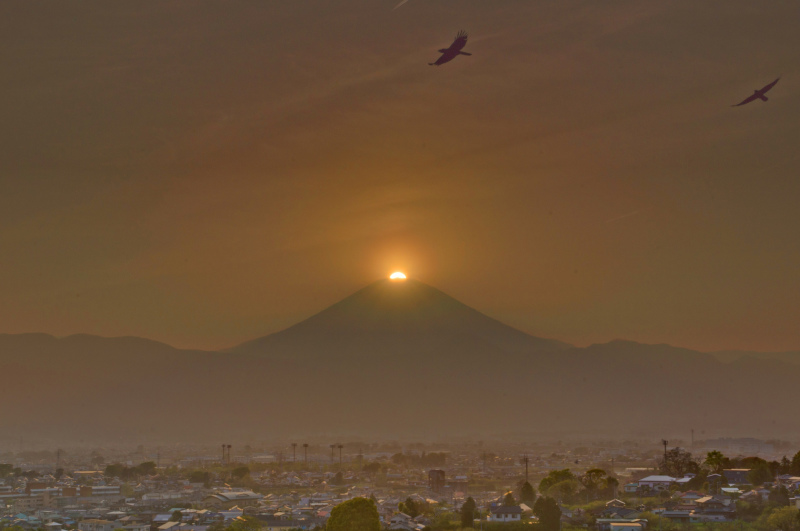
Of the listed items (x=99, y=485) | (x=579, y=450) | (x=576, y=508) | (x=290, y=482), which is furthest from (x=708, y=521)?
(x=579, y=450)

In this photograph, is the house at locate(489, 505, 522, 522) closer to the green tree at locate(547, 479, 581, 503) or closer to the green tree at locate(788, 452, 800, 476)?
the green tree at locate(547, 479, 581, 503)

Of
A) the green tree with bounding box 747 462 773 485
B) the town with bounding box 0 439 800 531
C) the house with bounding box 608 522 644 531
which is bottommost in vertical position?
the house with bounding box 608 522 644 531

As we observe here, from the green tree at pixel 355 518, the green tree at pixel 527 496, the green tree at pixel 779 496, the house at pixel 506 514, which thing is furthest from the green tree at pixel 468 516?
the green tree at pixel 779 496

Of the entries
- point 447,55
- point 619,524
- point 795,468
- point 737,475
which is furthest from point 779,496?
point 447,55

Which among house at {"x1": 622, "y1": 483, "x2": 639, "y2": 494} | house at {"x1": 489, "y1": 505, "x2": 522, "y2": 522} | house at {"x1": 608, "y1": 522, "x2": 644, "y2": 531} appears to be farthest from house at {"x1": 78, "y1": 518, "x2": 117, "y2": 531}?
house at {"x1": 622, "y1": 483, "x2": 639, "y2": 494}

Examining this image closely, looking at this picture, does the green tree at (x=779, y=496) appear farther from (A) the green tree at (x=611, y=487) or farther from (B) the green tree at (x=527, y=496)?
(B) the green tree at (x=527, y=496)

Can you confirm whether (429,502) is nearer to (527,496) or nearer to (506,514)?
(527,496)
